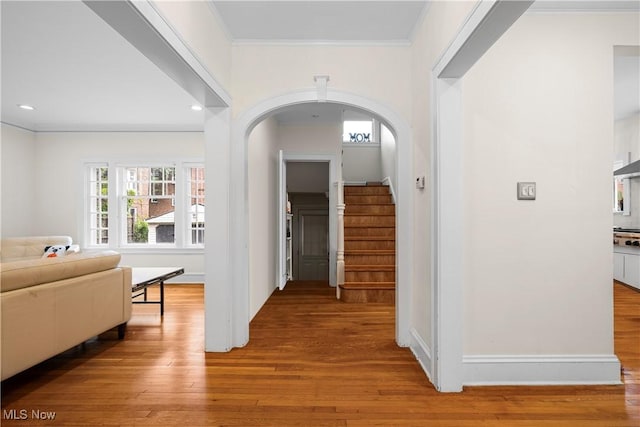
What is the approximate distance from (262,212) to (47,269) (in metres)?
2.37

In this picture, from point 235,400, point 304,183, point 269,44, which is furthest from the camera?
point 304,183

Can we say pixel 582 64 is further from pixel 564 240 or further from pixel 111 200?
pixel 111 200

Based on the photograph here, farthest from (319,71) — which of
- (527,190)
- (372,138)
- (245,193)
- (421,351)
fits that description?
(372,138)

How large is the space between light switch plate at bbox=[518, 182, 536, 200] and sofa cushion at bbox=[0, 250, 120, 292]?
10.5ft

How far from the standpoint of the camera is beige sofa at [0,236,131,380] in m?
2.10

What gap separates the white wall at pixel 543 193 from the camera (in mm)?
2312

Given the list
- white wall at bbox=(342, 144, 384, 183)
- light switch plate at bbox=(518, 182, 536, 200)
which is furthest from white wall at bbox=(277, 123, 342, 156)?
light switch plate at bbox=(518, 182, 536, 200)

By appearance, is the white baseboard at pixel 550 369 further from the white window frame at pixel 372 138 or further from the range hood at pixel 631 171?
Answer: the white window frame at pixel 372 138

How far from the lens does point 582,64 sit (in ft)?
7.59

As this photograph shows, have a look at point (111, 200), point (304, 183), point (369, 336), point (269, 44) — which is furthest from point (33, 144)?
point (369, 336)

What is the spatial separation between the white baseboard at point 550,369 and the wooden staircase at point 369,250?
2202 mm

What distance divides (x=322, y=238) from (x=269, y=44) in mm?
6354

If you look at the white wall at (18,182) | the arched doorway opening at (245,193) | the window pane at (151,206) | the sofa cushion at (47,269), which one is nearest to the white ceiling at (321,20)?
the arched doorway opening at (245,193)

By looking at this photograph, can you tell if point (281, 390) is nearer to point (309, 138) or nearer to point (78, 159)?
point (309, 138)
